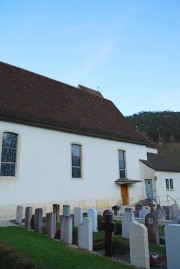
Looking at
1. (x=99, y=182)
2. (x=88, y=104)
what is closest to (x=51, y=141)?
(x=99, y=182)

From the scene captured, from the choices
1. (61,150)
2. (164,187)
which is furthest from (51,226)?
(164,187)

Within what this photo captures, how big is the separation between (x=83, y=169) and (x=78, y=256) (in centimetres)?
1214

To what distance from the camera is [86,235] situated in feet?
24.9

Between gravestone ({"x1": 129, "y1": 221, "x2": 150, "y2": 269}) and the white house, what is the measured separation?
9.34 m

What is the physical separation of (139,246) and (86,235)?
1911 millimetres

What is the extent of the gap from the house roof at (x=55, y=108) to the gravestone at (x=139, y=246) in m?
10.4

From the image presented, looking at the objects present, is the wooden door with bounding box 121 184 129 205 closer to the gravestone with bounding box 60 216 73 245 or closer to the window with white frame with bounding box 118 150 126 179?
the window with white frame with bounding box 118 150 126 179

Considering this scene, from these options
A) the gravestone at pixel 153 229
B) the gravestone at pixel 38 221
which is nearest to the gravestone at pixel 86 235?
the gravestone at pixel 153 229

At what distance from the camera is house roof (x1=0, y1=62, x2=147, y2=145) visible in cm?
1612

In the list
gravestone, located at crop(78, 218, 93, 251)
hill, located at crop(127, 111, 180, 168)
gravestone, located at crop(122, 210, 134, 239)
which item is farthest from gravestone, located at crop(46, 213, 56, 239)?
hill, located at crop(127, 111, 180, 168)

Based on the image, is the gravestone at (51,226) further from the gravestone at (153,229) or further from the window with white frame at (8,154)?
the window with white frame at (8,154)

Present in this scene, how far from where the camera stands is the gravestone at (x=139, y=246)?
19.8 feet

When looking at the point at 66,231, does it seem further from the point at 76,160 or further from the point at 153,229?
the point at 76,160

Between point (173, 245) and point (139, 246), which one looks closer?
point (173, 245)
